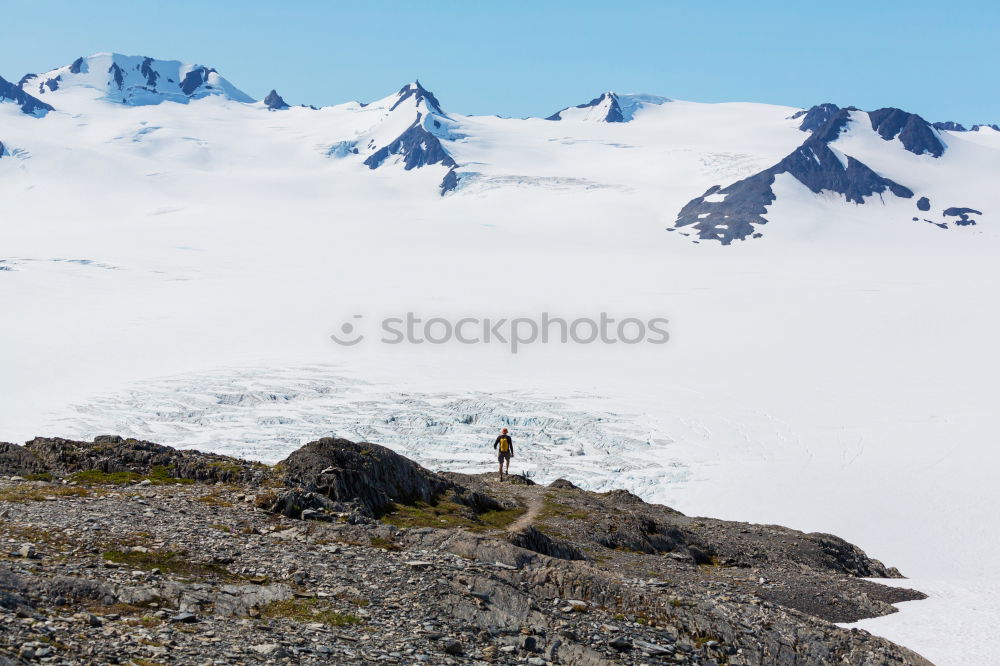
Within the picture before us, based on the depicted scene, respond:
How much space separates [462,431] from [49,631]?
7789 cm

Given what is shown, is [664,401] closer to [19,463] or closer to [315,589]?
[19,463]

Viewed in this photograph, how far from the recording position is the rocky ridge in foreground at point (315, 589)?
14844 millimetres

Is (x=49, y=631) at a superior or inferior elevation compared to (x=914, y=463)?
superior

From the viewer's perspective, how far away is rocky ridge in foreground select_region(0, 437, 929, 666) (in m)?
14.8

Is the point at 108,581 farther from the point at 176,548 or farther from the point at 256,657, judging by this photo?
the point at 256,657

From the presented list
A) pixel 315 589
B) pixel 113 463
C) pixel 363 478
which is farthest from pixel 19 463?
pixel 315 589

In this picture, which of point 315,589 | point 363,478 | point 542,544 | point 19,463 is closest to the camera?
point 315,589

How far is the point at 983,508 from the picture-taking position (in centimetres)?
7275

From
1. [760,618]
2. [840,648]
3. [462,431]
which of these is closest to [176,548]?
[760,618]

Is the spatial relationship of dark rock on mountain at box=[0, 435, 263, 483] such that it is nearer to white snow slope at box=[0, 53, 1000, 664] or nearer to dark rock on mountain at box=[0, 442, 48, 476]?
dark rock on mountain at box=[0, 442, 48, 476]

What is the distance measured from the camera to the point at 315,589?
17438mm

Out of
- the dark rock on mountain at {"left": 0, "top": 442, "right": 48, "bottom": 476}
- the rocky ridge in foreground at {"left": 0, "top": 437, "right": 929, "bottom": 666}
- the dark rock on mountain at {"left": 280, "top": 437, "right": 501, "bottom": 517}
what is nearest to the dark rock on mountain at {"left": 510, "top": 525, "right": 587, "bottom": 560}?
the rocky ridge in foreground at {"left": 0, "top": 437, "right": 929, "bottom": 666}

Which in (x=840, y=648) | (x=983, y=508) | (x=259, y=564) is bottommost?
(x=983, y=508)

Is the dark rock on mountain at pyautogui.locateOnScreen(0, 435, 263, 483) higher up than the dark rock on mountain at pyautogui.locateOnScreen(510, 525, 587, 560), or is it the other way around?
the dark rock on mountain at pyautogui.locateOnScreen(0, 435, 263, 483)
